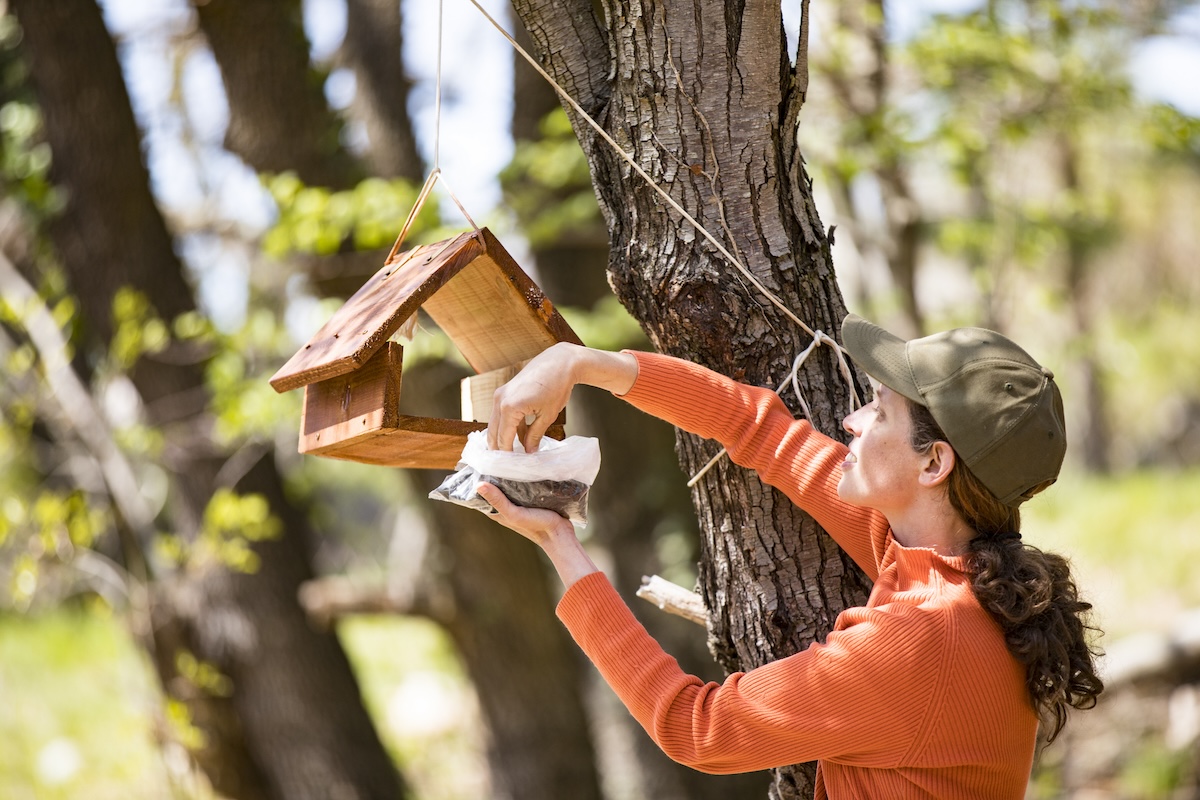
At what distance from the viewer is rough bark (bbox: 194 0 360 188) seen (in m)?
5.41

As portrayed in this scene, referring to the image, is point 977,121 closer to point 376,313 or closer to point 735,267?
point 735,267

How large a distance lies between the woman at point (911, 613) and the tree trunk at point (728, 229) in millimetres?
209

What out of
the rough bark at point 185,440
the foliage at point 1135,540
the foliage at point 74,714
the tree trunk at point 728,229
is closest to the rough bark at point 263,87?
the rough bark at point 185,440

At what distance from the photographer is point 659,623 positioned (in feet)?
19.1

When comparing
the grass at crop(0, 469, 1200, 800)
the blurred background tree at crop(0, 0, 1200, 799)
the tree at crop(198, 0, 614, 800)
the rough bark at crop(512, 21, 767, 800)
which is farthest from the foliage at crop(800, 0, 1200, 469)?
the tree at crop(198, 0, 614, 800)

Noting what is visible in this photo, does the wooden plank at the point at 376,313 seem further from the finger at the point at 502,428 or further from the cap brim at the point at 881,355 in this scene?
the cap brim at the point at 881,355

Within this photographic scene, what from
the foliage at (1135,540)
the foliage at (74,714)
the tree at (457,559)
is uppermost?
the tree at (457,559)

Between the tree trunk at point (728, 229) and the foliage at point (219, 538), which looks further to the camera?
the foliage at point (219, 538)

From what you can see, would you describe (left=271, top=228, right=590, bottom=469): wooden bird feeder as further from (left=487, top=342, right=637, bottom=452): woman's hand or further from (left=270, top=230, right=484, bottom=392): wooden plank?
(left=487, top=342, right=637, bottom=452): woman's hand

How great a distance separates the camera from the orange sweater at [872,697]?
163 centimetres

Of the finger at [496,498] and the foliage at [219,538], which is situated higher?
the finger at [496,498]

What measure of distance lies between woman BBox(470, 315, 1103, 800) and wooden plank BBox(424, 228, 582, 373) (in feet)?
0.49

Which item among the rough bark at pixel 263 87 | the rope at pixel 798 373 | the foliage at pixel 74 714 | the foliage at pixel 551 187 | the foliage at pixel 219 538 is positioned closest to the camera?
the rope at pixel 798 373

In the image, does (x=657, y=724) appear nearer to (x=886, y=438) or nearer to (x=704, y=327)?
(x=886, y=438)
